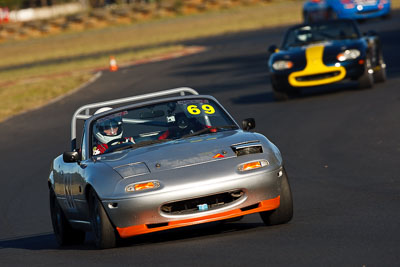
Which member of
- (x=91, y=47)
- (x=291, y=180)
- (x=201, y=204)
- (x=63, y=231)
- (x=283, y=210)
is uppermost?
(x=201, y=204)

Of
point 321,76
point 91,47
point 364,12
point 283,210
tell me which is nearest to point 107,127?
point 283,210

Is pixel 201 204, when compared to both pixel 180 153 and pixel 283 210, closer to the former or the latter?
pixel 180 153

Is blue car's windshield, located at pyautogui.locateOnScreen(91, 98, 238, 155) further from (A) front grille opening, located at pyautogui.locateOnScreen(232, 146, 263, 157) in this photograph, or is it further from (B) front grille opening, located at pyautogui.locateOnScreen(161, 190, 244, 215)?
(B) front grille opening, located at pyautogui.locateOnScreen(161, 190, 244, 215)

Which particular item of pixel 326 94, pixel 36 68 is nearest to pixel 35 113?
pixel 326 94

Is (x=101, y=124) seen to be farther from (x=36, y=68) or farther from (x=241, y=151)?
(x=36, y=68)

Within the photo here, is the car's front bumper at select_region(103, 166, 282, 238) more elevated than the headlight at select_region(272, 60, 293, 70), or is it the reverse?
the car's front bumper at select_region(103, 166, 282, 238)

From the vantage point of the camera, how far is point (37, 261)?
25.8ft

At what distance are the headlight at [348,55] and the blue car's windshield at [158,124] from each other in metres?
10.3

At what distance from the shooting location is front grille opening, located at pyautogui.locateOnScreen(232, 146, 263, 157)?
7897mm

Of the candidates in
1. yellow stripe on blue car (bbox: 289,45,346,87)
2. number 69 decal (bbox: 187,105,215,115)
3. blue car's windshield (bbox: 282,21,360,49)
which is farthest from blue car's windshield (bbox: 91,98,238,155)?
blue car's windshield (bbox: 282,21,360,49)

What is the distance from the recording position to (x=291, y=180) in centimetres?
1166

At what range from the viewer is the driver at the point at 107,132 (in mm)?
8820

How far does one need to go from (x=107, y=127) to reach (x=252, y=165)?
179 cm

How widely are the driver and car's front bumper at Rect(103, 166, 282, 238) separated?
4.03 ft
